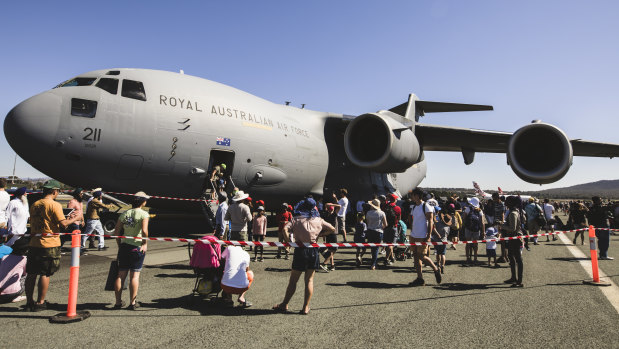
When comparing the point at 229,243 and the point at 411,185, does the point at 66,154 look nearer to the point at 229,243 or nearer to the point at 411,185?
the point at 229,243

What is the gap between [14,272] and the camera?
478cm

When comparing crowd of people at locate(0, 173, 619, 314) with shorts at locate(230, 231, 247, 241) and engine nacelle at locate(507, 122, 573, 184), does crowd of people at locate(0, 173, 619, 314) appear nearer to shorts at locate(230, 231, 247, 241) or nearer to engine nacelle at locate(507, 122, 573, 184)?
shorts at locate(230, 231, 247, 241)

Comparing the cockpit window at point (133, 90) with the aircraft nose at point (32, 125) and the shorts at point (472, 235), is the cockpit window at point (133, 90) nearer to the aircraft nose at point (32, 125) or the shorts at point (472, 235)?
the aircraft nose at point (32, 125)

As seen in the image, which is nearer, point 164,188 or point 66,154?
point 66,154

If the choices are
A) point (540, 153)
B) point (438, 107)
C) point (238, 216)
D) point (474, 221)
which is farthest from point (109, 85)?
point (438, 107)

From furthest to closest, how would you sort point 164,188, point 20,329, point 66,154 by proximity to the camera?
point 164,188
point 66,154
point 20,329

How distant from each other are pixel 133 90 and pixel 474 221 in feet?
30.6

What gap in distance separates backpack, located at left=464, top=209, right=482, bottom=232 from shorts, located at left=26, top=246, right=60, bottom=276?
877 centimetres

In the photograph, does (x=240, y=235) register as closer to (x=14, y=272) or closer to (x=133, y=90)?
(x=14, y=272)

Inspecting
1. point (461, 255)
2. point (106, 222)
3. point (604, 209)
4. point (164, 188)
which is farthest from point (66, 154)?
point (604, 209)

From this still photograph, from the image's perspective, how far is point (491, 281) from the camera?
6.66m

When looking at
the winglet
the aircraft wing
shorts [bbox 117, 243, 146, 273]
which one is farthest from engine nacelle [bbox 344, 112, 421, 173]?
shorts [bbox 117, 243, 146, 273]

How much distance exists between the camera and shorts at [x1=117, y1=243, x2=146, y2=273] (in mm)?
4645

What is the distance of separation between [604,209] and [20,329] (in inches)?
501
